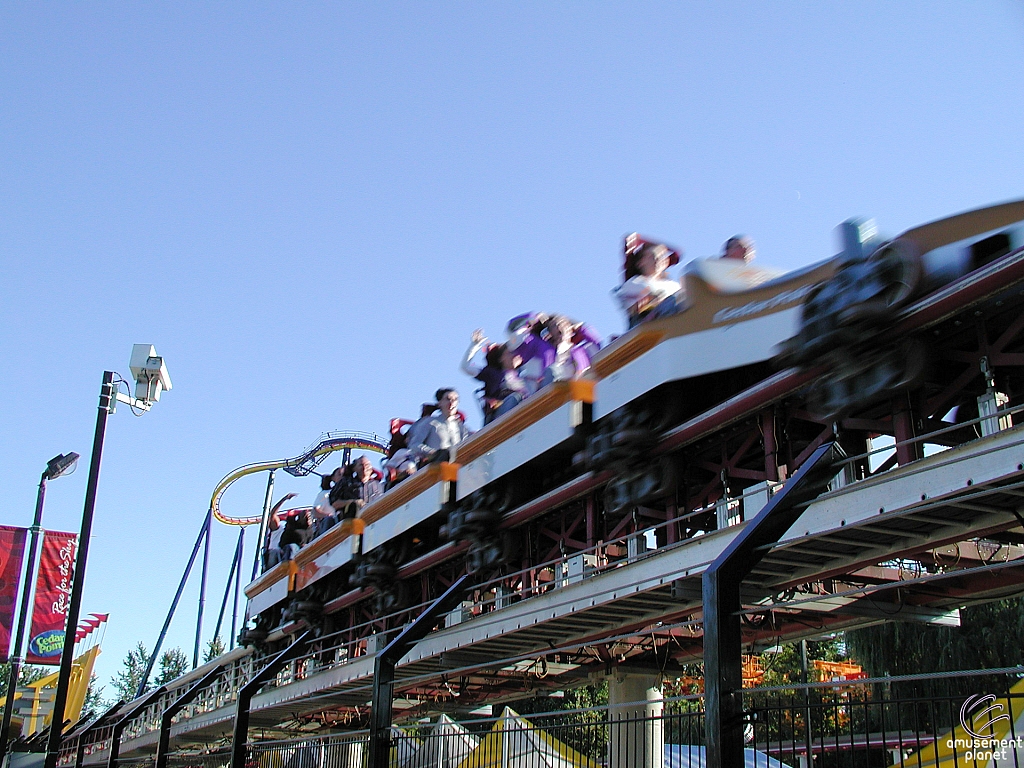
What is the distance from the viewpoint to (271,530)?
78.4 feet

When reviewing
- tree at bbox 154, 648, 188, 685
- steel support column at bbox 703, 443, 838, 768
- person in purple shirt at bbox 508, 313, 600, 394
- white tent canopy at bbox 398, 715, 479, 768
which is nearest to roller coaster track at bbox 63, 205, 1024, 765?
steel support column at bbox 703, 443, 838, 768

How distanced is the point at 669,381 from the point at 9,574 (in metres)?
14.3

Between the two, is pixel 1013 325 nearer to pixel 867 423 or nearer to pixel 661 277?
pixel 867 423

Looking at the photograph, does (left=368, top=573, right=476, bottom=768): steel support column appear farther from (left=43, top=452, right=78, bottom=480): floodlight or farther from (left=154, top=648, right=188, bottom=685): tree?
(left=154, top=648, right=188, bottom=685): tree

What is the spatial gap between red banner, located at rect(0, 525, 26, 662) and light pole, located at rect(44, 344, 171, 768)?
5699mm

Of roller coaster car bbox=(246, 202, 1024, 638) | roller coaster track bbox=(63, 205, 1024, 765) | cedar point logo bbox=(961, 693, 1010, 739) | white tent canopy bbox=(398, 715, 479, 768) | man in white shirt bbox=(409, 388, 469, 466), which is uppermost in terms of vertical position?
man in white shirt bbox=(409, 388, 469, 466)

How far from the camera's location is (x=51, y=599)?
776 inches

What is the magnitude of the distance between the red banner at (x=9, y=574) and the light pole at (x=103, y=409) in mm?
5699

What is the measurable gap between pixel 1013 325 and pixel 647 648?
22.1 ft

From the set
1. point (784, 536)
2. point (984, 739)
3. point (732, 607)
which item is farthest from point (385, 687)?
point (984, 739)

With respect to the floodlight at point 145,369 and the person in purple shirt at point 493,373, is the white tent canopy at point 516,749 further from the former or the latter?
the floodlight at point 145,369

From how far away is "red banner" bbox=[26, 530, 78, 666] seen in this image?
19.3 m

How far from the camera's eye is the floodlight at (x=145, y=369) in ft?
46.7

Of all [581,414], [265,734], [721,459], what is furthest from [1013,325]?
[265,734]
